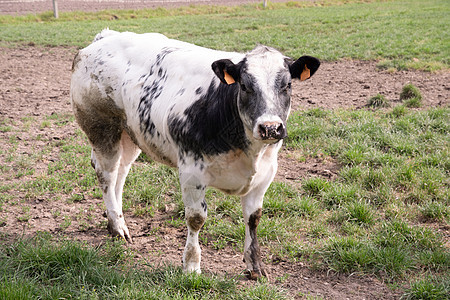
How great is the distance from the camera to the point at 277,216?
16.2 feet

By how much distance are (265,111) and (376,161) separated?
137 inches

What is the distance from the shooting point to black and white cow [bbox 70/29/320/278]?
336 cm

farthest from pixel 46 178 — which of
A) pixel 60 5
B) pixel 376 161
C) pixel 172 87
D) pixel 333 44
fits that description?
pixel 60 5

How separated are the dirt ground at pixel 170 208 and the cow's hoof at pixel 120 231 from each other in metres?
0.10

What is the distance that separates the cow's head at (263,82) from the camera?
10.3ft

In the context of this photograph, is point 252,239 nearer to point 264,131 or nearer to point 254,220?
point 254,220

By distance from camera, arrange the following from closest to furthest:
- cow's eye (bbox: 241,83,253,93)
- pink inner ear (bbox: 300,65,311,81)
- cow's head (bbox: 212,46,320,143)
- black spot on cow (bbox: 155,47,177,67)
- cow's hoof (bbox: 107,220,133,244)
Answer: cow's head (bbox: 212,46,320,143) → cow's eye (bbox: 241,83,253,93) → pink inner ear (bbox: 300,65,311,81) → black spot on cow (bbox: 155,47,177,67) → cow's hoof (bbox: 107,220,133,244)

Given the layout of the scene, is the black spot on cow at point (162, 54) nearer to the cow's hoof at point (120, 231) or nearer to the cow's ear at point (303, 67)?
the cow's ear at point (303, 67)

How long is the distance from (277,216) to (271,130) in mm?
2148

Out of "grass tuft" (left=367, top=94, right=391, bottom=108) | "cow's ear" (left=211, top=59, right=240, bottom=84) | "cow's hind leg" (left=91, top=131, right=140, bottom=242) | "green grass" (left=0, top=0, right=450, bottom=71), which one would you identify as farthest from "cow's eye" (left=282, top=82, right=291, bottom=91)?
"green grass" (left=0, top=0, right=450, bottom=71)

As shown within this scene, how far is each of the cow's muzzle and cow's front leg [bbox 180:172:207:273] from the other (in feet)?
2.96

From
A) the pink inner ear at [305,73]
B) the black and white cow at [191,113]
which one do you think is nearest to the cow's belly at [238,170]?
the black and white cow at [191,113]

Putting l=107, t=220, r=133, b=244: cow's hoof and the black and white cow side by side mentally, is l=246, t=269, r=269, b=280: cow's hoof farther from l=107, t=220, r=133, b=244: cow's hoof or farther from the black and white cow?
l=107, t=220, r=133, b=244: cow's hoof

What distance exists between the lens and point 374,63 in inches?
466
